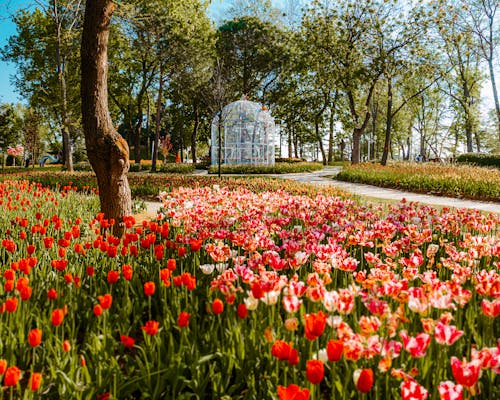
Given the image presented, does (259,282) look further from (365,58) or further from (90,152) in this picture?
(365,58)

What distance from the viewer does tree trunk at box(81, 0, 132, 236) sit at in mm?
5246

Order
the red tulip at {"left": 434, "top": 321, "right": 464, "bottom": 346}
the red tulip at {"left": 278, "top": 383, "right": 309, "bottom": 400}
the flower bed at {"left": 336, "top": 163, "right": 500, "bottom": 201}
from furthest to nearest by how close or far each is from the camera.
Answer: the flower bed at {"left": 336, "top": 163, "right": 500, "bottom": 201} → the red tulip at {"left": 434, "top": 321, "right": 464, "bottom": 346} → the red tulip at {"left": 278, "top": 383, "right": 309, "bottom": 400}

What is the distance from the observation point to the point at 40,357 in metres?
2.01

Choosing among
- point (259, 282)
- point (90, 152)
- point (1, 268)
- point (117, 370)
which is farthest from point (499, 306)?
point (90, 152)

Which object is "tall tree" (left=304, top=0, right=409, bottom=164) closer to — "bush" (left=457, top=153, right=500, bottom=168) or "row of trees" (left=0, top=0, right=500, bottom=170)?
"row of trees" (left=0, top=0, right=500, bottom=170)

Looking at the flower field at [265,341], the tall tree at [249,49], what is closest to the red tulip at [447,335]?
the flower field at [265,341]

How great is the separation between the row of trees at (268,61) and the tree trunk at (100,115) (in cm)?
258

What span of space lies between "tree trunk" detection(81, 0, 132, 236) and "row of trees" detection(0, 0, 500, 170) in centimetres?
258

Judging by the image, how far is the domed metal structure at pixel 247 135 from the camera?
26062 mm

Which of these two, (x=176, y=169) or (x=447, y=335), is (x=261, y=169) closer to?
(x=176, y=169)

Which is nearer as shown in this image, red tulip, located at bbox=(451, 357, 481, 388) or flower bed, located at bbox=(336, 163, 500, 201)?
red tulip, located at bbox=(451, 357, 481, 388)

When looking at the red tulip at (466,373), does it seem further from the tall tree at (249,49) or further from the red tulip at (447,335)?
the tall tree at (249,49)

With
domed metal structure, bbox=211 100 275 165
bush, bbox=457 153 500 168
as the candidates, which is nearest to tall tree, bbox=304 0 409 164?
domed metal structure, bbox=211 100 275 165

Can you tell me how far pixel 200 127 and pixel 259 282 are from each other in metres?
43.2
